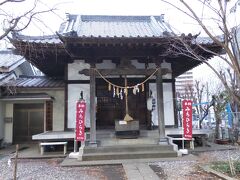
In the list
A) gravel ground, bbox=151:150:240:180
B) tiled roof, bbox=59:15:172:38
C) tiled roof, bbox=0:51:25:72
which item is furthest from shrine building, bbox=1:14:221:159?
gravel ground, bbox=151:150:240:180

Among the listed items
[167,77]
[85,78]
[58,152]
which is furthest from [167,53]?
[58,152]

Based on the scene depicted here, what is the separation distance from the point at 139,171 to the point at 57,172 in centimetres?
232

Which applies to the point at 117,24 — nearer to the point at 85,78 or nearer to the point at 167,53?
the point at 85,78

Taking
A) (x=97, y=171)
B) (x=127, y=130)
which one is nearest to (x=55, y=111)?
(x=127, y=130)

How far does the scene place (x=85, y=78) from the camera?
11922mm

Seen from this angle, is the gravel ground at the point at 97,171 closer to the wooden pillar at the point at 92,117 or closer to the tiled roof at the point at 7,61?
the wooden pillar at the point at 92,117

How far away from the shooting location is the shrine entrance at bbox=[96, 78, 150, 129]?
12.2 metres

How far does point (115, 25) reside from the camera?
14.9 metres

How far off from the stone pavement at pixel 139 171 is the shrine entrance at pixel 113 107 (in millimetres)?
3926

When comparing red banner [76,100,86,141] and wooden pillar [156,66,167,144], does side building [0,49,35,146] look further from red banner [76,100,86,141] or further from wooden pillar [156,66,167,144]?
wooden pillar [156,66,167,144]

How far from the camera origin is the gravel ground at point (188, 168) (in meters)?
6.94

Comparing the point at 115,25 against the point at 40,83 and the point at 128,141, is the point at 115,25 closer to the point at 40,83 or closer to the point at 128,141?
the point at 40,83

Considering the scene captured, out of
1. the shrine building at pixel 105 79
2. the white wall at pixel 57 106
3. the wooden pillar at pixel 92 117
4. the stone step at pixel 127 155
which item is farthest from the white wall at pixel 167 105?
the white wall at pixel 57 106

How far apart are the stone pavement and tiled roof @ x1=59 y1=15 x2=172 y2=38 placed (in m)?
6.28
